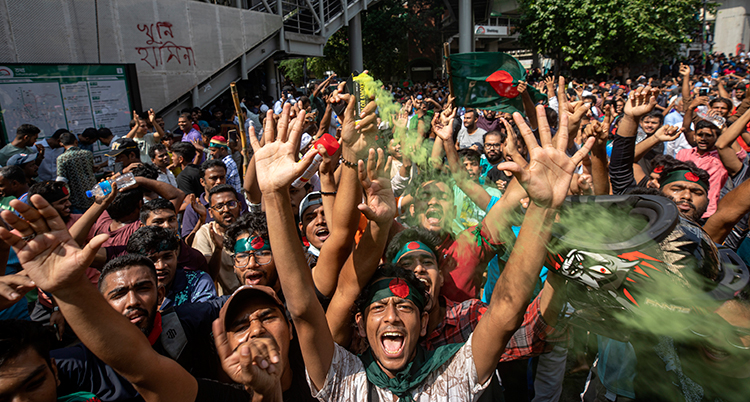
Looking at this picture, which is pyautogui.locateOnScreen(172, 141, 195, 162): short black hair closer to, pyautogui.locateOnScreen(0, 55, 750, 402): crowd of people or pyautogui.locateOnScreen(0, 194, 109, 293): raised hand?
pyautogui.locateOnScreen(0, 55, 750, 402): crowd of people

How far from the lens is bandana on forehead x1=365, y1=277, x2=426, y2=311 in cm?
211

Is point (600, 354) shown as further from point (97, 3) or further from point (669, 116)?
point (97, 3)

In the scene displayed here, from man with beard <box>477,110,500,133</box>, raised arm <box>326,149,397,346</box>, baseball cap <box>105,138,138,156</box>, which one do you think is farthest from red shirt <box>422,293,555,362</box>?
man with beard <box>477,110,500,133</box>

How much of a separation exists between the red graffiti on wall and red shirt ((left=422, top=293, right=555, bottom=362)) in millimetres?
11642

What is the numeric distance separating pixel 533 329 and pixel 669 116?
23.1 ft

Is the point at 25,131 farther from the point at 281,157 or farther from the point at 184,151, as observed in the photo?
the point at 281,157

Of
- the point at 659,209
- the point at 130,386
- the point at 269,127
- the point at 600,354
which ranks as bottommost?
the point at 600,354

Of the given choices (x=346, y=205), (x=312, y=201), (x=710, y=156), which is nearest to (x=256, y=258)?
(x=312, y=201)

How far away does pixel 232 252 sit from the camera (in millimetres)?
3098

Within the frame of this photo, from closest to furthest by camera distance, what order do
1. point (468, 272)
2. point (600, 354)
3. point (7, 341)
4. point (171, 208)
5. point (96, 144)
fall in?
point (7, 341) < point (600, 354) < point (468, 272) < point (171, 208) < point (96, 144)

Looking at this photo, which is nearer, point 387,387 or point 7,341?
point 7,341

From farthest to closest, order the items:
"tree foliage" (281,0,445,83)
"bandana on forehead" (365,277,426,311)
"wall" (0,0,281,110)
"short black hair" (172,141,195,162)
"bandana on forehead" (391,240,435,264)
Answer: "tree foliage" (281,0,445,83), "wall" (0,0,281,110), "short black hair" (172,141,195,162), "bandana on forehead" (391,240,435,264), "bandana on forehead" (365,277,426,311)

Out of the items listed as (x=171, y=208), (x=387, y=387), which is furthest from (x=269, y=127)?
(x=171, y=208)

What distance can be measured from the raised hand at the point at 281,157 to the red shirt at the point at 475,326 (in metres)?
1.28
